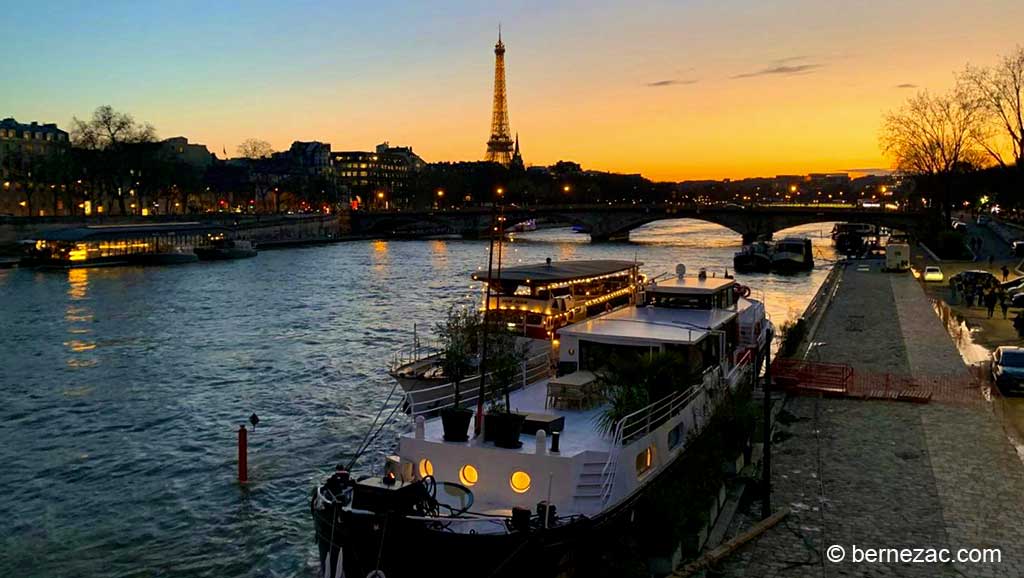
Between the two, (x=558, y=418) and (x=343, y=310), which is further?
(x=343, y=310)

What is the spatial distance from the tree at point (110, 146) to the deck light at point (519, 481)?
102 metres

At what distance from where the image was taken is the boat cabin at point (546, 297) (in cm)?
2355

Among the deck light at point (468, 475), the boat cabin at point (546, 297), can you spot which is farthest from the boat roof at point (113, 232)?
the deck light at point (468, 475)

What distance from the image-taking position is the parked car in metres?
20.5

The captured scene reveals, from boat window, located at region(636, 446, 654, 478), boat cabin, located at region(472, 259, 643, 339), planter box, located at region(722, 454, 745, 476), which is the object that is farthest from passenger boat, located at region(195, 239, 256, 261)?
boat window, located at region(636, 446, 654, 478)

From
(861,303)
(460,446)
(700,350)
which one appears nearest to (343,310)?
(861,303)

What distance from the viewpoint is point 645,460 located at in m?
13.7

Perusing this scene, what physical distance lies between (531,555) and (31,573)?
9.09m

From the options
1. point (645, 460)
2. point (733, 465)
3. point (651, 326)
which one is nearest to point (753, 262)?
point (651, 326)

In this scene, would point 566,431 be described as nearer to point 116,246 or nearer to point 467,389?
point 467,389

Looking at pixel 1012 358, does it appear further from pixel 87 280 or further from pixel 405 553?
pixel 87 280

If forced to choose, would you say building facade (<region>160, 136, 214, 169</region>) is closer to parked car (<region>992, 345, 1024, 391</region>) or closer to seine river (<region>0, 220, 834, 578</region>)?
seine river (<region>0, 220, 834, 578</region>)

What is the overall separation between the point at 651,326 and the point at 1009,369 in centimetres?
976

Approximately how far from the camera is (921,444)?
1644cm
